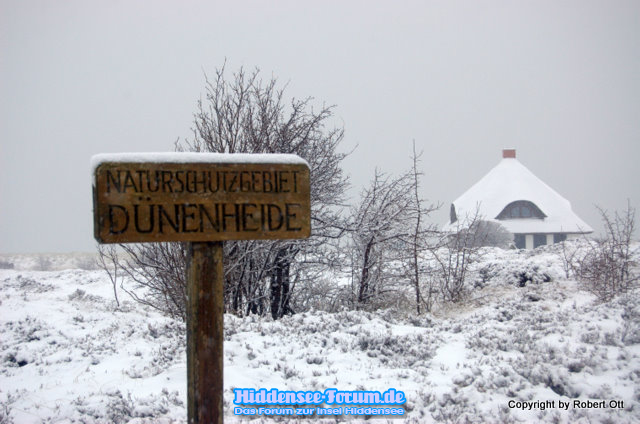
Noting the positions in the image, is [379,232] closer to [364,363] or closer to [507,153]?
[364,363]

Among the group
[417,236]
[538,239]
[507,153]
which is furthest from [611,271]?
[507,153]

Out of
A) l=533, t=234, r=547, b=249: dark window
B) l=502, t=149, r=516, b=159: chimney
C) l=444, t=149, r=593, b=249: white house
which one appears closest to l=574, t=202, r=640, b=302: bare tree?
l=444, t=149, r=593, b=249: white house

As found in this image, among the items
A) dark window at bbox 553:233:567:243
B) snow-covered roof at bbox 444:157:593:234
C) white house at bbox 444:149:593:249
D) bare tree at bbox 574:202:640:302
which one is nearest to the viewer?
bare tree at bbox 574:202:640:302

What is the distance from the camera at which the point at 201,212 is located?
269 cm

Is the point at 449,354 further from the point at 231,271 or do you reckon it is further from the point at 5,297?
the point at 5,297

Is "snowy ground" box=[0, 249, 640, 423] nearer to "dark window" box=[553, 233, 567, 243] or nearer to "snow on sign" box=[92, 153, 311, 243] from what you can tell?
"snow on sign" box=[92, 153, 311, 243]

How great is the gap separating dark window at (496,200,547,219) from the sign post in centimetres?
3691

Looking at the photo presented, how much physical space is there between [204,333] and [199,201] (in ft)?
2.50

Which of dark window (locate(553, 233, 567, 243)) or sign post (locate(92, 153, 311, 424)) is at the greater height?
sign post (locate(92, 153, 311, 424))

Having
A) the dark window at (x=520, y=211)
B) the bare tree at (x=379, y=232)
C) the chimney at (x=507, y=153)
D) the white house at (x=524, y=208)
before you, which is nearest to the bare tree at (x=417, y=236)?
the bare tree at (x=379, y=232)

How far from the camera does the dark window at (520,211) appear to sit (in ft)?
121

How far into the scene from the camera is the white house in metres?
35.5

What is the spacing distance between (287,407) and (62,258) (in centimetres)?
4380

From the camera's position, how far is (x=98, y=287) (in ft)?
61.6
